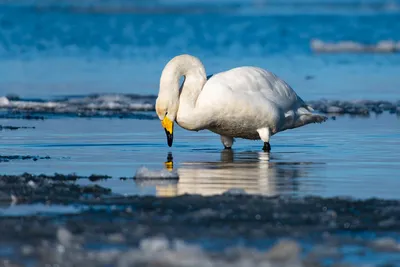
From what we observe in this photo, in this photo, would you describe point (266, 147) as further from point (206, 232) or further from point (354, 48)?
point (354, 48)

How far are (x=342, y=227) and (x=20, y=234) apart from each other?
2.25m

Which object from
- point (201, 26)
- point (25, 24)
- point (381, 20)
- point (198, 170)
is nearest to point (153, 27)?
point (201, 26)

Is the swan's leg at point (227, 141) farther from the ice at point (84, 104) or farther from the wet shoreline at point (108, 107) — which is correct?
the ice at point (84, 104)

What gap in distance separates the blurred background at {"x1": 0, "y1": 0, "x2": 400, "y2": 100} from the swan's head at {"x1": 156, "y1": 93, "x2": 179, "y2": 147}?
7.86 m

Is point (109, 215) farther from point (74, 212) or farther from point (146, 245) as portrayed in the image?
point (146, 245)

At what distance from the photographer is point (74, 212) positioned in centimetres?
860

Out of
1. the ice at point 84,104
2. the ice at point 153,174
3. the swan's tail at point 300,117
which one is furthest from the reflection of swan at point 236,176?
the ice at point 84,104

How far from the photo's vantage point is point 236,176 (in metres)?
11.0

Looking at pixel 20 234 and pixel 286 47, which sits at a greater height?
pixel 286 47

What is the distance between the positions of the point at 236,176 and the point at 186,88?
2.41 meters

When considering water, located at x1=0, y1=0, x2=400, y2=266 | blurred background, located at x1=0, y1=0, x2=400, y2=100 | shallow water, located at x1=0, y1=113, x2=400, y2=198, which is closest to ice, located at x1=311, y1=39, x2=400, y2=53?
blurred background, located at x1=0, y1=0, x2=400, y2=100

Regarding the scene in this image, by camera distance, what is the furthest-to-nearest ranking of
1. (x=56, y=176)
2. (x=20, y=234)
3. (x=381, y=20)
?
(x=381, y=20) < (x=56, y=176) < (x=20, y=234)

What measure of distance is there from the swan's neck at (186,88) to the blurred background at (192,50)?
7.51 metres

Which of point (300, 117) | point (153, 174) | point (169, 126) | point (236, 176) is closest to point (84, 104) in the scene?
point (300, 117)
